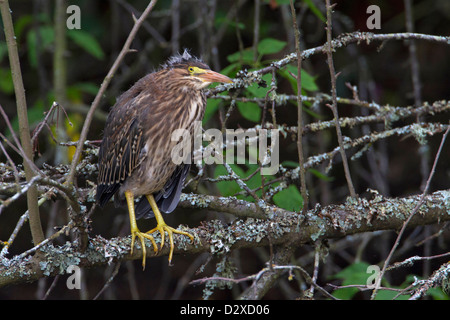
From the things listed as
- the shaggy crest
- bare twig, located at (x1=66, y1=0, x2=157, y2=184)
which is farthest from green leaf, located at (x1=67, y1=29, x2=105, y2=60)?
bare twig, located at (x1=66, y1=0, x2=157, y2=184)

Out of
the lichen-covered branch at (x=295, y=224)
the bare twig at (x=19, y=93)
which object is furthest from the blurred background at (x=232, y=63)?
the bare twig at (x=19, y=93)

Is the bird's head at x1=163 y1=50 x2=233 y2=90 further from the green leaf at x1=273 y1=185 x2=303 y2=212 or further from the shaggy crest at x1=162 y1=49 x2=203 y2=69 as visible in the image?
the green leaf at x1=273 y1=185 x2=303 y2=212

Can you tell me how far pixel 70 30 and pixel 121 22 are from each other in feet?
3.18

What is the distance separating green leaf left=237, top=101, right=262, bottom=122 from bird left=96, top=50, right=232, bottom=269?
0.23 meters

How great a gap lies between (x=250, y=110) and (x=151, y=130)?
1.78ft

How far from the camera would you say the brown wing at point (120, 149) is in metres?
2.76

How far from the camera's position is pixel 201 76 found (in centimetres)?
283

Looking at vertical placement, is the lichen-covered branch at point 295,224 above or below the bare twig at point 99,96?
below

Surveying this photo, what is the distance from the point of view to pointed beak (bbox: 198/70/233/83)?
2678mm

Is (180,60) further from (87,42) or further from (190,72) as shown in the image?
(87,42)

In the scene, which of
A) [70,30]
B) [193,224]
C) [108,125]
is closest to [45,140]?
[70,30]

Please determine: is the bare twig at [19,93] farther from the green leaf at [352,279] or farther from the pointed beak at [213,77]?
the green leaf at [352,279]

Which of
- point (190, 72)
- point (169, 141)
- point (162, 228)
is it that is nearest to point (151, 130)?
point (169, 141)

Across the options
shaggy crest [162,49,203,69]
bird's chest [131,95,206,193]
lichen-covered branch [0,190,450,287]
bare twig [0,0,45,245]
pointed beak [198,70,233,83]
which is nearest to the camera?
bare twig [0,0,45,245]
